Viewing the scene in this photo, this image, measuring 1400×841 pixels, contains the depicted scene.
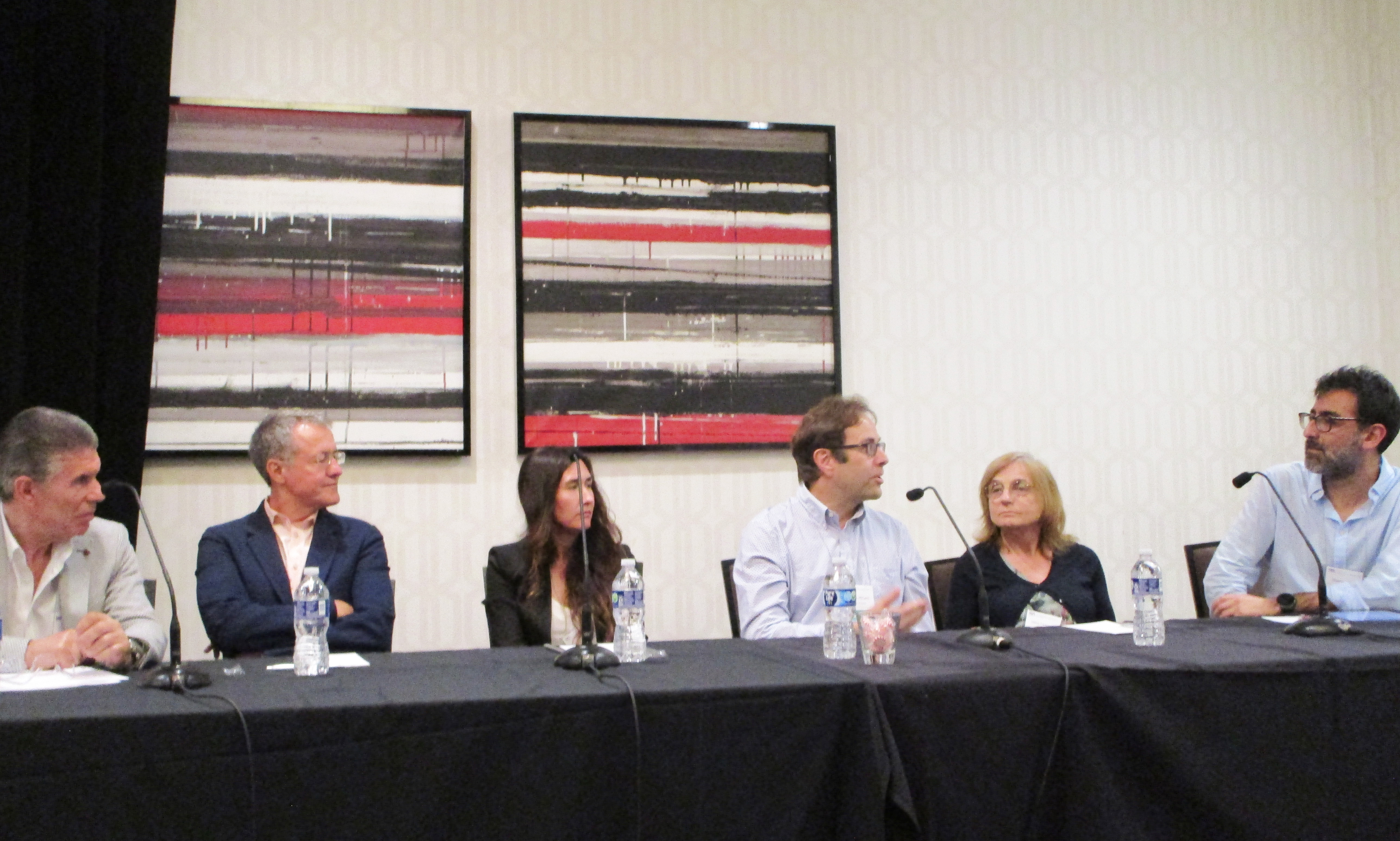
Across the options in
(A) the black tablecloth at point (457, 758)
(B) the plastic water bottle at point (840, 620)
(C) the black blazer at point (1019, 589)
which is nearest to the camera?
(A) the black tablecloth at point (457, 758)

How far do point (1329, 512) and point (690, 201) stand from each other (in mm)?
2214

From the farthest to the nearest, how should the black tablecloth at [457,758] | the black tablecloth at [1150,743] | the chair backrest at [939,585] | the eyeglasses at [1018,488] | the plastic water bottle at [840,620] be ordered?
the chair backrest at [939,585] → the eyeglasses at [1018,488] → the plastic water bottle at [840,620] → the black tablecloth at [1150,743] → the black tablecloth at [457,758]

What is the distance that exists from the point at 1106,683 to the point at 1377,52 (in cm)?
381

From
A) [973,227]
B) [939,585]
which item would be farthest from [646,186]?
[939,585]

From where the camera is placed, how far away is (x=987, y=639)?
8.23 feet

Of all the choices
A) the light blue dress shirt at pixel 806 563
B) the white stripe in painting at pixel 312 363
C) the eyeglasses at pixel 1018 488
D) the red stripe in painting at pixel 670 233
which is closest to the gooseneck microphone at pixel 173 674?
the light blue dress shirt at pixel 806 563

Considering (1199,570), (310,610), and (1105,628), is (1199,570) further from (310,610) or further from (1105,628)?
(310,610)

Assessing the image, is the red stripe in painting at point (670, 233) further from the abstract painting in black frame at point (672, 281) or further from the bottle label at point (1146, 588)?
the bottle label at point (1146, 588)

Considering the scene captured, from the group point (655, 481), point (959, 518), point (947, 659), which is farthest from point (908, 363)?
point (947, 659)

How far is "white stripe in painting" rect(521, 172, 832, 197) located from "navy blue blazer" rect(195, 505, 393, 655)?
1431 mm

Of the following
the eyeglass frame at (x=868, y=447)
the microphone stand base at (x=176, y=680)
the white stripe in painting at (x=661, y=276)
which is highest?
the white stripe in painting at (x=661, y=276)

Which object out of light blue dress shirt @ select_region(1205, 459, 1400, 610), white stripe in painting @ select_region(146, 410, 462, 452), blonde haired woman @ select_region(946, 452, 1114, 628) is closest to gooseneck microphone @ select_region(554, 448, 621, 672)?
blonde haired woman @ select_region(946, 452, 1114, 628)

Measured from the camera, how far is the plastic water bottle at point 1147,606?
8.44 ft

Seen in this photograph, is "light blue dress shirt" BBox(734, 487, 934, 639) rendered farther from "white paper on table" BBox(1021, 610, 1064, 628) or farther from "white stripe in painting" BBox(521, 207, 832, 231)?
"white stripe in painting" BBox(521, 207, 832, 231)
